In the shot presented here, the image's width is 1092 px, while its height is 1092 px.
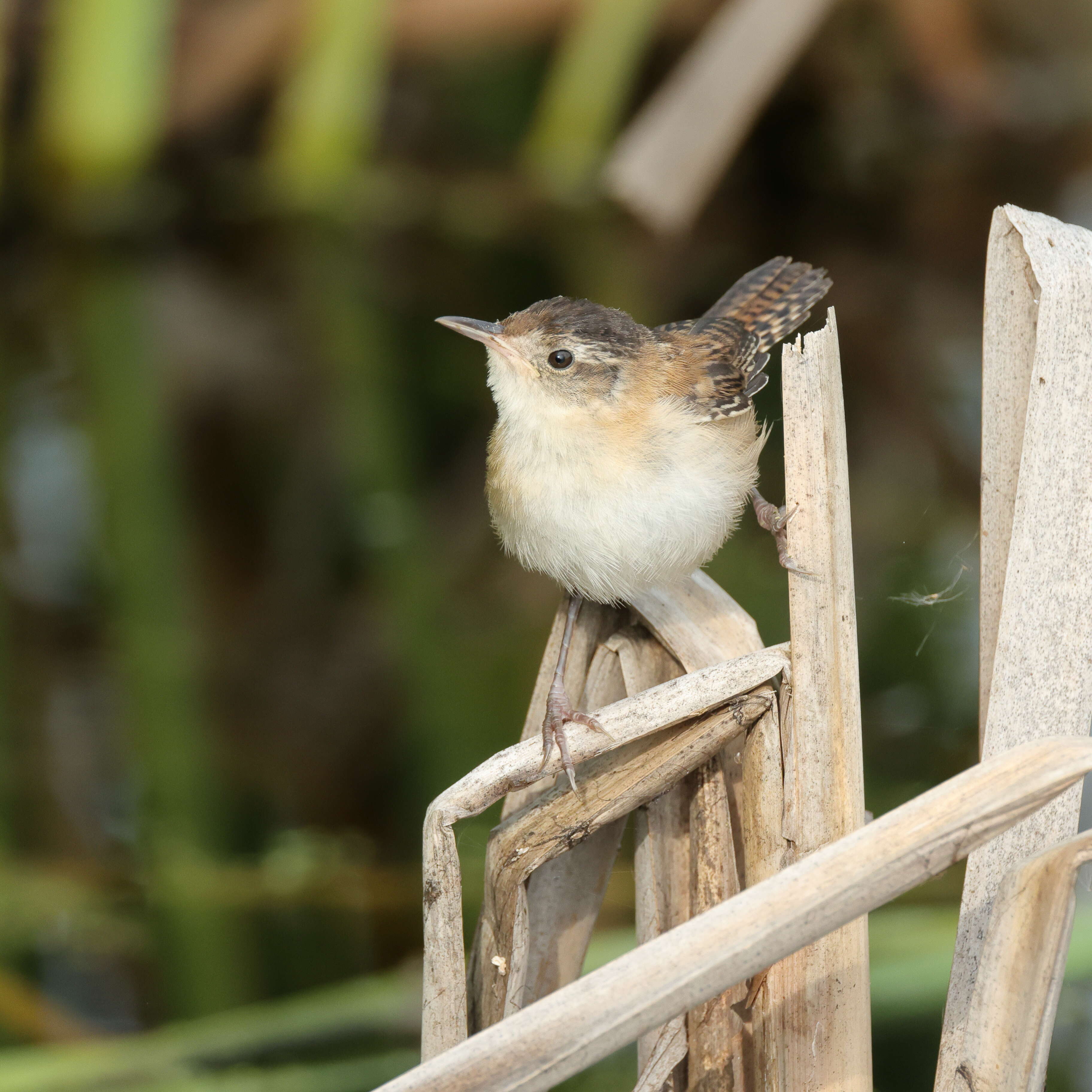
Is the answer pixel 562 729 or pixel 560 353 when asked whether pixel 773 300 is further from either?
pixel 562 729

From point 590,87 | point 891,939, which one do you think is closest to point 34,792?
point 891,939

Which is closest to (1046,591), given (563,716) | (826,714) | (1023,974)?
(826,714)

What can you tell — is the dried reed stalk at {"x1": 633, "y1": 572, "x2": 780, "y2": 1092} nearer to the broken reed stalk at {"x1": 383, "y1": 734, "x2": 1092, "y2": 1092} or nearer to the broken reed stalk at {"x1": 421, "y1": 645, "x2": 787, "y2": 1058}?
the broken reed stalk at {"x1": 421, "y1": 645, "x2": 787, "y2": 1058}

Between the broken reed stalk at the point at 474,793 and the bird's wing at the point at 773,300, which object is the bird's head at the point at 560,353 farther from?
the broken reed stalk at the point at 474,793

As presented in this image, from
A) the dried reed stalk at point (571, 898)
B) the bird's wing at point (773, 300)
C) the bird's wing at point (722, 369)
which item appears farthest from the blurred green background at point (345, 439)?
the bird's wing at point (773, 300)

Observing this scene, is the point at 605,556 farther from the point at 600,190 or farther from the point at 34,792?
the point at 600,190

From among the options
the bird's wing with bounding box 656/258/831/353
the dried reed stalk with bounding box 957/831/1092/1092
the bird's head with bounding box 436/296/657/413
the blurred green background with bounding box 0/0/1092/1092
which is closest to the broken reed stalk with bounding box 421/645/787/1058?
the dried reed stalk with bounding box 957/831/1092/1092
